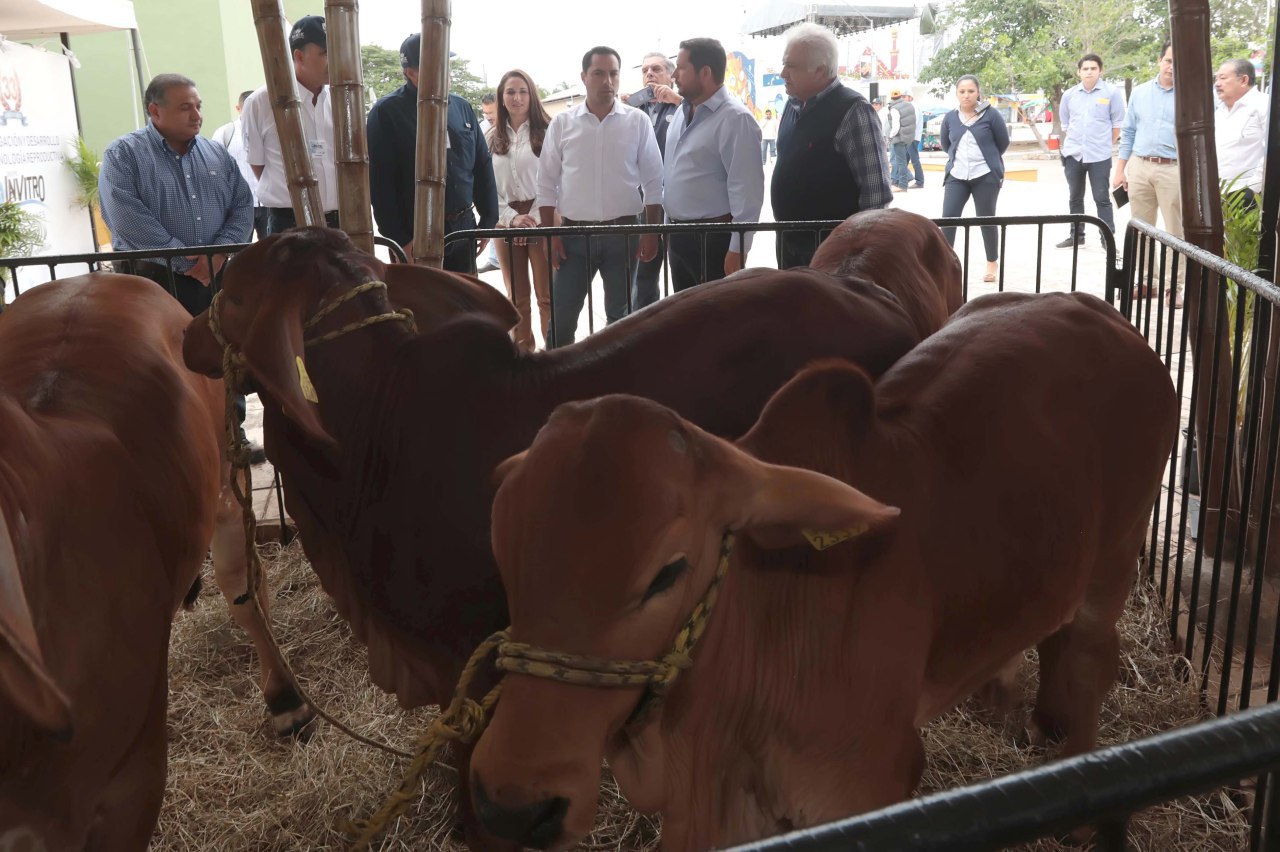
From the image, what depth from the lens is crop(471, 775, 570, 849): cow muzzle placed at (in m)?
1.32

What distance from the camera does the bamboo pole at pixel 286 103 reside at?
3.11 m

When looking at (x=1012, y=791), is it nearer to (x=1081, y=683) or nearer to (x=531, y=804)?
(x=531, y=804)

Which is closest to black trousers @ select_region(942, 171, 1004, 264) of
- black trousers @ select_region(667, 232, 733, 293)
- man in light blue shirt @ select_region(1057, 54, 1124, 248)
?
man in light blue shirt @ select_region(1057, 54, 1124, 248)

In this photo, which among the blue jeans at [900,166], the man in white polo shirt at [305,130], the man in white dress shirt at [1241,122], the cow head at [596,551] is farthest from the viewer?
the blue jeans at [900,166]

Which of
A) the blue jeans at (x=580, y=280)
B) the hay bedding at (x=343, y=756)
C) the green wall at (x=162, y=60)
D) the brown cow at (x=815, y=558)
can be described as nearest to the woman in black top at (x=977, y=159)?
the blue jeans at (x=580, y=280)

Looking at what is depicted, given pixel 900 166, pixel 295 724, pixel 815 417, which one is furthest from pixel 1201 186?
pixel 900 166

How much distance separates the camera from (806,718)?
1586mm

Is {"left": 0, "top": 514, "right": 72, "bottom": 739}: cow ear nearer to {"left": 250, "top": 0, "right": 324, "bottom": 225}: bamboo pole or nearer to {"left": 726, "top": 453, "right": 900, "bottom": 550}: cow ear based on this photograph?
{"left": 726, "top": 453, "right": 900, "bottom": 550}: cow ear

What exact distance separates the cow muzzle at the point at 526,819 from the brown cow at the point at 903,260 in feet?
6.15

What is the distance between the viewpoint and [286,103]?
3209 millimetres

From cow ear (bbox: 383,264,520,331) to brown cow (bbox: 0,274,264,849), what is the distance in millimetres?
610

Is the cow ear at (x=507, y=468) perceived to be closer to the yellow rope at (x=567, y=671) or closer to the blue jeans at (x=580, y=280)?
the yellow rope at (x=567, y=671)

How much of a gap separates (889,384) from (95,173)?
11501mm

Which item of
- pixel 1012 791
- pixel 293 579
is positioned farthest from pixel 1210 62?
pixel 293 579
